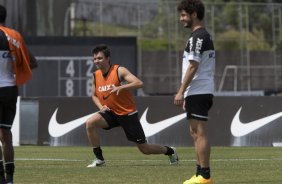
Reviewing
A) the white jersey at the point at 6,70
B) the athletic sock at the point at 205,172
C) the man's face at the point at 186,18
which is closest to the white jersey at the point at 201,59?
the man's face at the point at 186,18

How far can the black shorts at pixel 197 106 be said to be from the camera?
1157cm

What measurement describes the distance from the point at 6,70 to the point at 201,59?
2313 millimetres

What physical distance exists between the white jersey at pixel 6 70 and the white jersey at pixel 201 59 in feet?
6.71

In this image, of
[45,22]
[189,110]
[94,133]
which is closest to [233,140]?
[94,133]

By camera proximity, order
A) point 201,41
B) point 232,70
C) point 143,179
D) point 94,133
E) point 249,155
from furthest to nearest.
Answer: point 232,70 < point 249,155 < point 94,133 < point 143,179 < point 201,41

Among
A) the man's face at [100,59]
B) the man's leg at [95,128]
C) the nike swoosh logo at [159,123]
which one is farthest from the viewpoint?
the nike swoosh logo at [159,123]

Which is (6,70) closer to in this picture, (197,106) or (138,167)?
(197,106)

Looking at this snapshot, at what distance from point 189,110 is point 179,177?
1.79 meters

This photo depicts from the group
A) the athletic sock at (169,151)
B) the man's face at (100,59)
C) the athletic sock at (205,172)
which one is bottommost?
the athletic sock at (169,151)

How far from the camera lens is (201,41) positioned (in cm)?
1150

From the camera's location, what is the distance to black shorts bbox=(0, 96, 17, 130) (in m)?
11.5

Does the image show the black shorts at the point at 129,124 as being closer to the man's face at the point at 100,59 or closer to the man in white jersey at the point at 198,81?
the man's face at the point at 100,59

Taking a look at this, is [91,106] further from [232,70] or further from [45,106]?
[232,70]

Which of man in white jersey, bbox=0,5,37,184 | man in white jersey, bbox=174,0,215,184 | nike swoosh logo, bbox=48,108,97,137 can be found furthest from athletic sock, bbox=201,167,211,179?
nike swoosh logo, bbox=48,108,97,137
